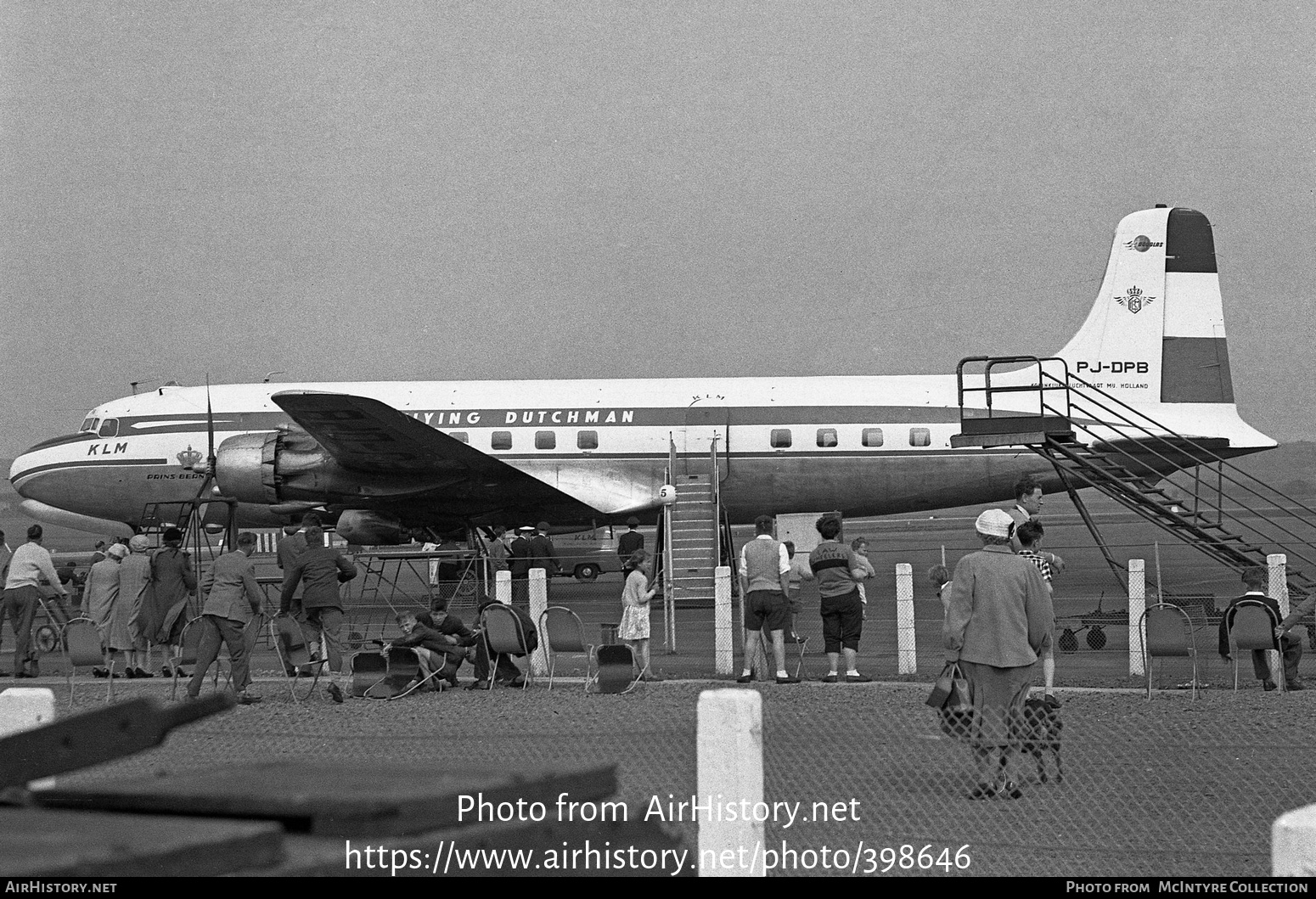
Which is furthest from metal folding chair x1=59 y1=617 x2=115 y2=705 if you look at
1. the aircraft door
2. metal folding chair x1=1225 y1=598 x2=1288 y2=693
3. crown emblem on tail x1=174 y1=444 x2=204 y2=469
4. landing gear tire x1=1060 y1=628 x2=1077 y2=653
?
the aircraft door

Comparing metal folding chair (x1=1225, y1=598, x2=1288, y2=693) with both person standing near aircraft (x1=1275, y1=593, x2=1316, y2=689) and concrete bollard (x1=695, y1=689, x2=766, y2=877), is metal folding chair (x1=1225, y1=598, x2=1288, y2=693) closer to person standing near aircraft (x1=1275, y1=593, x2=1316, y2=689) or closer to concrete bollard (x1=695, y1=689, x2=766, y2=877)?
person standing near aircraft (x1=1275, y1=593, x2=1316, y2=689)

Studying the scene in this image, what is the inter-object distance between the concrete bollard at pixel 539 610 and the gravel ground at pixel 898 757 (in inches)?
55.8

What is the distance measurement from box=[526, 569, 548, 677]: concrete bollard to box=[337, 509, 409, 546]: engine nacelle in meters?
9.56

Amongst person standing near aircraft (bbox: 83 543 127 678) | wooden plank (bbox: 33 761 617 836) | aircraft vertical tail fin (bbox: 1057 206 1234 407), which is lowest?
wooden plank (bbox: 33 761 617 836)

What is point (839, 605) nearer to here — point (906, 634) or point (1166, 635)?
point (906, 634)

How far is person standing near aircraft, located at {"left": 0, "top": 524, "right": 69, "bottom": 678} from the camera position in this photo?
561 inches

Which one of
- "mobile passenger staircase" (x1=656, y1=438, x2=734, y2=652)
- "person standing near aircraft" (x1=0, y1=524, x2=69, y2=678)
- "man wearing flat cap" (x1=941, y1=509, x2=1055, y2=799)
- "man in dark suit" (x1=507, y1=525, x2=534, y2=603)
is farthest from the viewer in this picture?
"man in dark suit" (x1=507, y1=525, x2=534, y2=603)

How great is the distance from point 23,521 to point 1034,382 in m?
62.3

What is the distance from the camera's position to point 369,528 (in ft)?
76.1

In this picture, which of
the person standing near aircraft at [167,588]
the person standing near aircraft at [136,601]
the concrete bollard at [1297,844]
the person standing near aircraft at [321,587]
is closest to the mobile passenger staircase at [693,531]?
the person standing near aircraft at [321,587]

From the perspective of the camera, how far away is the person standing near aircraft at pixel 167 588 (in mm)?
13890

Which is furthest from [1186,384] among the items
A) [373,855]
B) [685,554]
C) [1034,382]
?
[373,855]

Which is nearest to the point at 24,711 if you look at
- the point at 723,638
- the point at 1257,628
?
the point at 723,638

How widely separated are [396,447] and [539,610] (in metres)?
8.54
